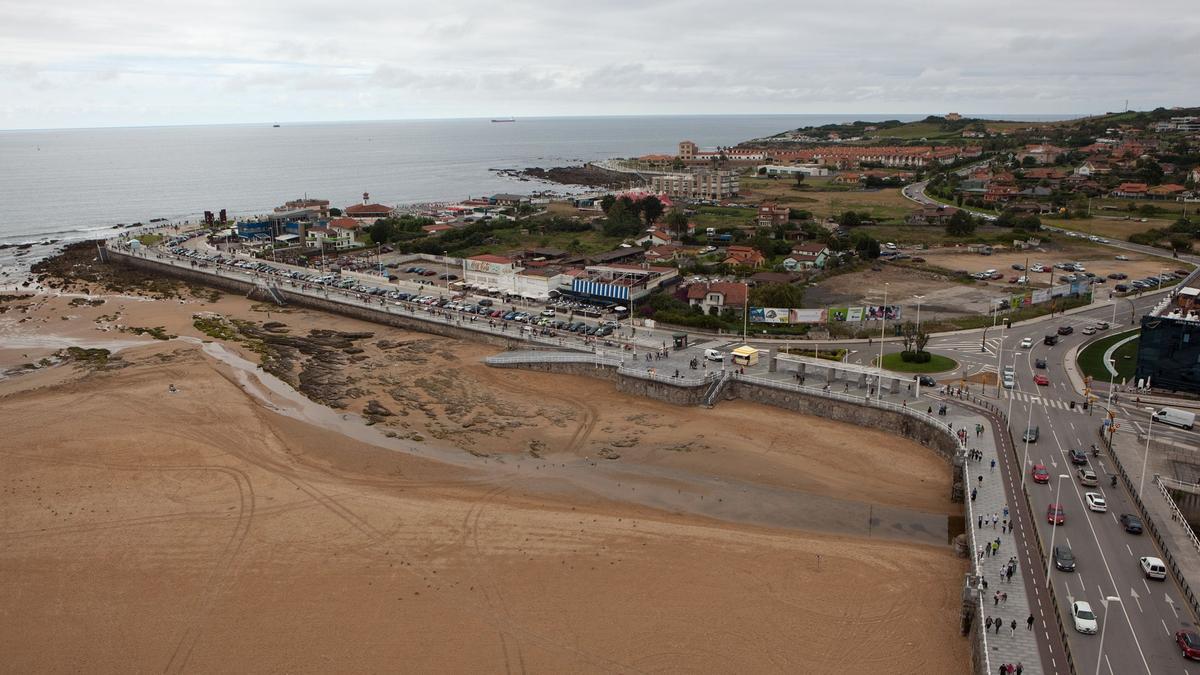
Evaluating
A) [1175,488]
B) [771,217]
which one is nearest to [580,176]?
[771,217]

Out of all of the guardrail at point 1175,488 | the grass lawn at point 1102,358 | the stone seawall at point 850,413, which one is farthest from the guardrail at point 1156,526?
the grass lawn at point 1102,358

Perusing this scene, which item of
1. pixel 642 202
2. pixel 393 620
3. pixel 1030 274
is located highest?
pixel 642 202

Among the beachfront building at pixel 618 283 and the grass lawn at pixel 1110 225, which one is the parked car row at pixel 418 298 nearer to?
A: the beachfront building at pixel 618 283

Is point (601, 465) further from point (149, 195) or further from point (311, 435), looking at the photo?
point (149, 195)

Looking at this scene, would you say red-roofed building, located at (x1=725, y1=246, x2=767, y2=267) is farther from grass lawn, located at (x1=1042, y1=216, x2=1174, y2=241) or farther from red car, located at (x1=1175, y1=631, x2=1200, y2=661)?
red car, located at (x1=1175, y1=631, x2=1200, y2=661)

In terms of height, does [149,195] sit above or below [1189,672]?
above

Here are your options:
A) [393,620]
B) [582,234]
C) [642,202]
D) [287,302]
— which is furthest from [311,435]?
[642,202]

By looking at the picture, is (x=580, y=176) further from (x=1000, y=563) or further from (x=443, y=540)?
(x=1000, y=563)
